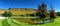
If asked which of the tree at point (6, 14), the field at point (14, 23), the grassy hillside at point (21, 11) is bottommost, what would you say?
the field at point (14, 23)

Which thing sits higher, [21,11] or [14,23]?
[21,11]

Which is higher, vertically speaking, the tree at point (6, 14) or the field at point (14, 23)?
the tree at point (6, 14)

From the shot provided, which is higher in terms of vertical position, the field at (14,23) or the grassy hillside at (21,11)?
the grassy hillside at (21,11)

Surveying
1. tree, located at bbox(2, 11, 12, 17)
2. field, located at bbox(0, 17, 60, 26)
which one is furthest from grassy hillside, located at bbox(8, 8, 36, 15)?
field, located at bbox(0, 17, 60, 26)

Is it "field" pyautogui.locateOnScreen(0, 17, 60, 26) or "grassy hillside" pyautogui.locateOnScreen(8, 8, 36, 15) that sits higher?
"grassy hillside" pyautogui.locateOnScreen(8, 8, 36, 15)

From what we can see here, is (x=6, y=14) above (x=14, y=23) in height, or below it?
above

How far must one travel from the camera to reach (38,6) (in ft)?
15.2

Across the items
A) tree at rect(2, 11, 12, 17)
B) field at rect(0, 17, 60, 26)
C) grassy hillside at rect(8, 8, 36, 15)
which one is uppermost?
grassy hillside at rect(8, 8, 36, 15)

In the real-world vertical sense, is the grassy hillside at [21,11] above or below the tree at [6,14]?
above

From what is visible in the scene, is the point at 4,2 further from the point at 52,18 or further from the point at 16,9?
the point at 52,18

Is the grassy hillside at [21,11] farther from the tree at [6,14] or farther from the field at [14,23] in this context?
the field at [14,23]

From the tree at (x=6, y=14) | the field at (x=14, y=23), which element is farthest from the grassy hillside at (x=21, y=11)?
the field at (x=14, y=23)

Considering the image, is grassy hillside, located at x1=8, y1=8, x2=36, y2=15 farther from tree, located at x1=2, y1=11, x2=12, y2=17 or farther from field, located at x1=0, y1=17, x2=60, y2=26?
field, located at x1=0, y1=17, x2=60, y2=26

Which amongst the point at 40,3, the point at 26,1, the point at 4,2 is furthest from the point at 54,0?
the point at 4,2
